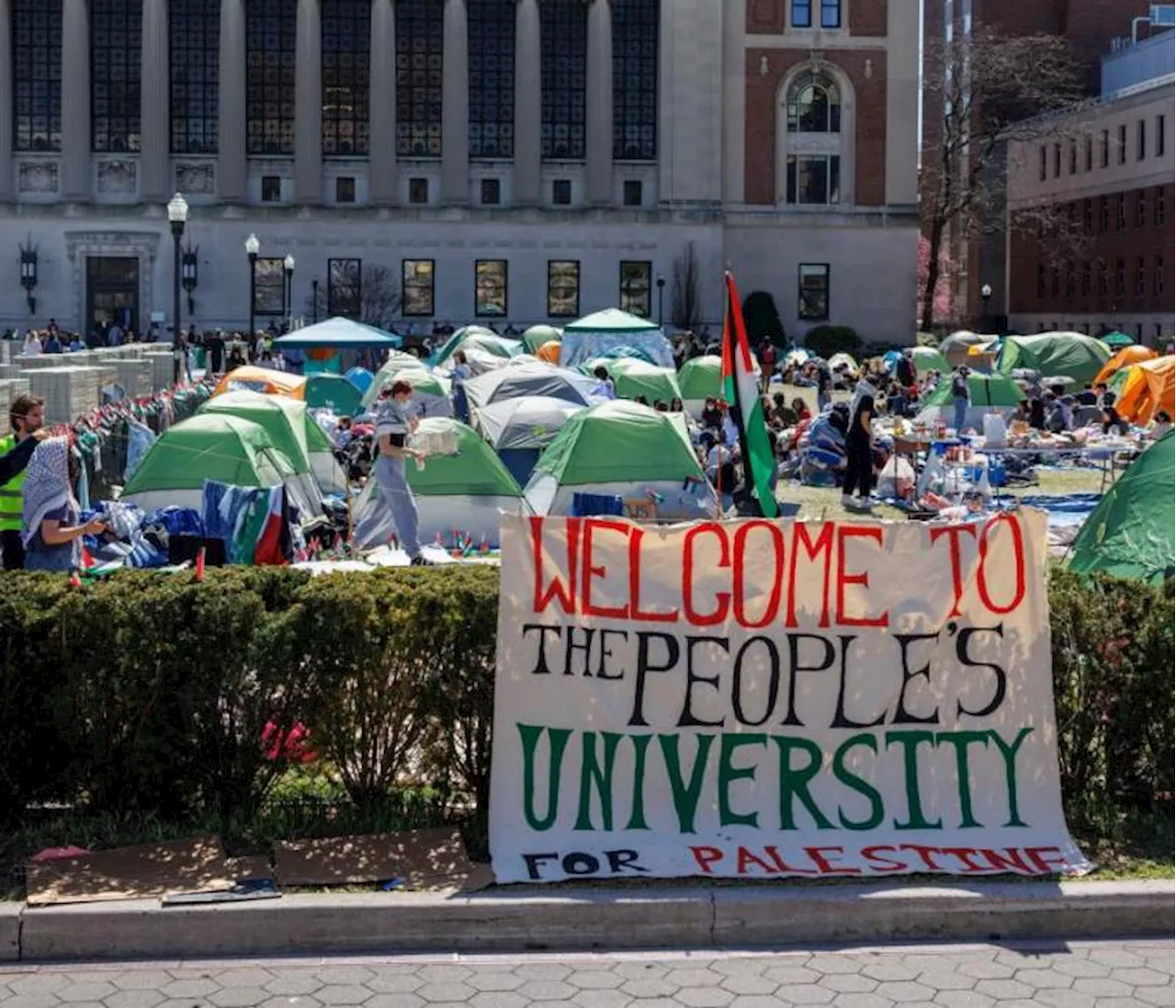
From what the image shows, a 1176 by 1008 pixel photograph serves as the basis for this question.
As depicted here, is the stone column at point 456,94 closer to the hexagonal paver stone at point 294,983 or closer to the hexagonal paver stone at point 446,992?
the hexagonal paver stone at point 294,983

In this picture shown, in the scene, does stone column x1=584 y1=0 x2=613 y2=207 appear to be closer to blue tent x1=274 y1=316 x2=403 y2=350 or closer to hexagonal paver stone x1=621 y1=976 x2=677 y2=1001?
blue tent x1=274 y1=316 x2=403 y2=350

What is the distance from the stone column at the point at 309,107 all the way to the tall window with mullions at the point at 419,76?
313 cm

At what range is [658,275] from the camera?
68.7 m

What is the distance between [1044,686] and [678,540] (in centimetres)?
178

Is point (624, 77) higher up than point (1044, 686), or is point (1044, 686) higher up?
point (624, 77)

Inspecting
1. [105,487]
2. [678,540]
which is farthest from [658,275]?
[678,540]

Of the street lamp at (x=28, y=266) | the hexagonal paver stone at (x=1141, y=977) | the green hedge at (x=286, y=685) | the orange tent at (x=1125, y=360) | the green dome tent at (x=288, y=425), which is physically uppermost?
the street lamp at (x=28, y=266)

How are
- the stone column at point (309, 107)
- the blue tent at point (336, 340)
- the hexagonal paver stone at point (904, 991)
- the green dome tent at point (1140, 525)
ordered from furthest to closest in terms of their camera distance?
the stone column at point (309, 107) < the blue tent at point (336, 340) < the green dome tent at point (1140, 525) < the hexagonal paver stone at point (904, 991)

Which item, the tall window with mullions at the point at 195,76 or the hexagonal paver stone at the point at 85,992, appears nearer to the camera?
the hexagonal paver stone at the point at 85,992

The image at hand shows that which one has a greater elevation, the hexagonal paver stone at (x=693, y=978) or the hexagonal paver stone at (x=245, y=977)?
the hexagonal paver stone at (x=693, y=978)

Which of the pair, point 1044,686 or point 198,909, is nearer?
point 198,909

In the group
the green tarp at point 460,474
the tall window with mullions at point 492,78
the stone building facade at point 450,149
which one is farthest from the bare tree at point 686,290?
the green tarp at point 460,474

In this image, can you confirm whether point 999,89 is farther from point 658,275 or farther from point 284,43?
point 284,43

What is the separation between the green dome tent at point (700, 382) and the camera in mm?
38031
